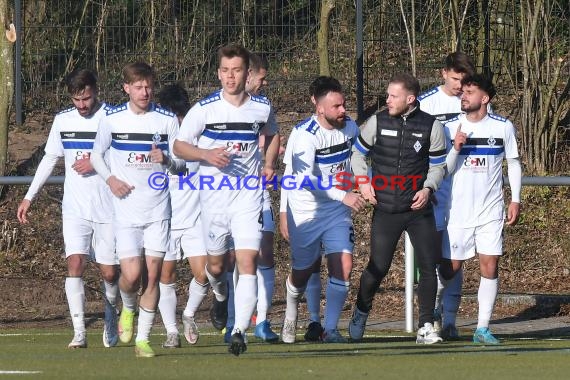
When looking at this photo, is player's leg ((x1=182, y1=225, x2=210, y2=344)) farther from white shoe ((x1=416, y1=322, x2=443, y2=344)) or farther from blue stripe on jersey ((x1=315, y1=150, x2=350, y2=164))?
white shoe ((x1=416, y1=322, x2=443, y2=344))

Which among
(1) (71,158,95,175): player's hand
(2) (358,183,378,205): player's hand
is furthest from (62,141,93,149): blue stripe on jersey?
(2) (358,183,378,205): player's hand

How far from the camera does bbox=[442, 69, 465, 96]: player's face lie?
11672 millimetres

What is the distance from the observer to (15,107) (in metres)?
17.7

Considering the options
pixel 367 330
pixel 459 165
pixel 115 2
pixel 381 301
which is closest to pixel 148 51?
pixel 115 2

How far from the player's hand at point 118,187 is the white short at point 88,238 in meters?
1.19

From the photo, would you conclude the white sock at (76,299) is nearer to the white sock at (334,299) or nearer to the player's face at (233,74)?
the white sock at (334,299)

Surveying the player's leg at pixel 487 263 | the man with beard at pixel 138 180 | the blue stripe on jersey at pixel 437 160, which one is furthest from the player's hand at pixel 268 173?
the player's leg at pixel 487 263

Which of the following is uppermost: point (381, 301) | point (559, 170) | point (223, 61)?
point (223, 61)

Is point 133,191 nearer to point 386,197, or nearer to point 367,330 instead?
point 386,197

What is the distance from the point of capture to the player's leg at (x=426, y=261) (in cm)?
1087

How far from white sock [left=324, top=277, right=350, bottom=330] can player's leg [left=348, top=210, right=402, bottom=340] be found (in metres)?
0.14

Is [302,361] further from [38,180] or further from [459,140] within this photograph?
[38,180]

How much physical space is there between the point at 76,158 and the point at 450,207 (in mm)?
3212

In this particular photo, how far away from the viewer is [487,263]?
11.5 metres
